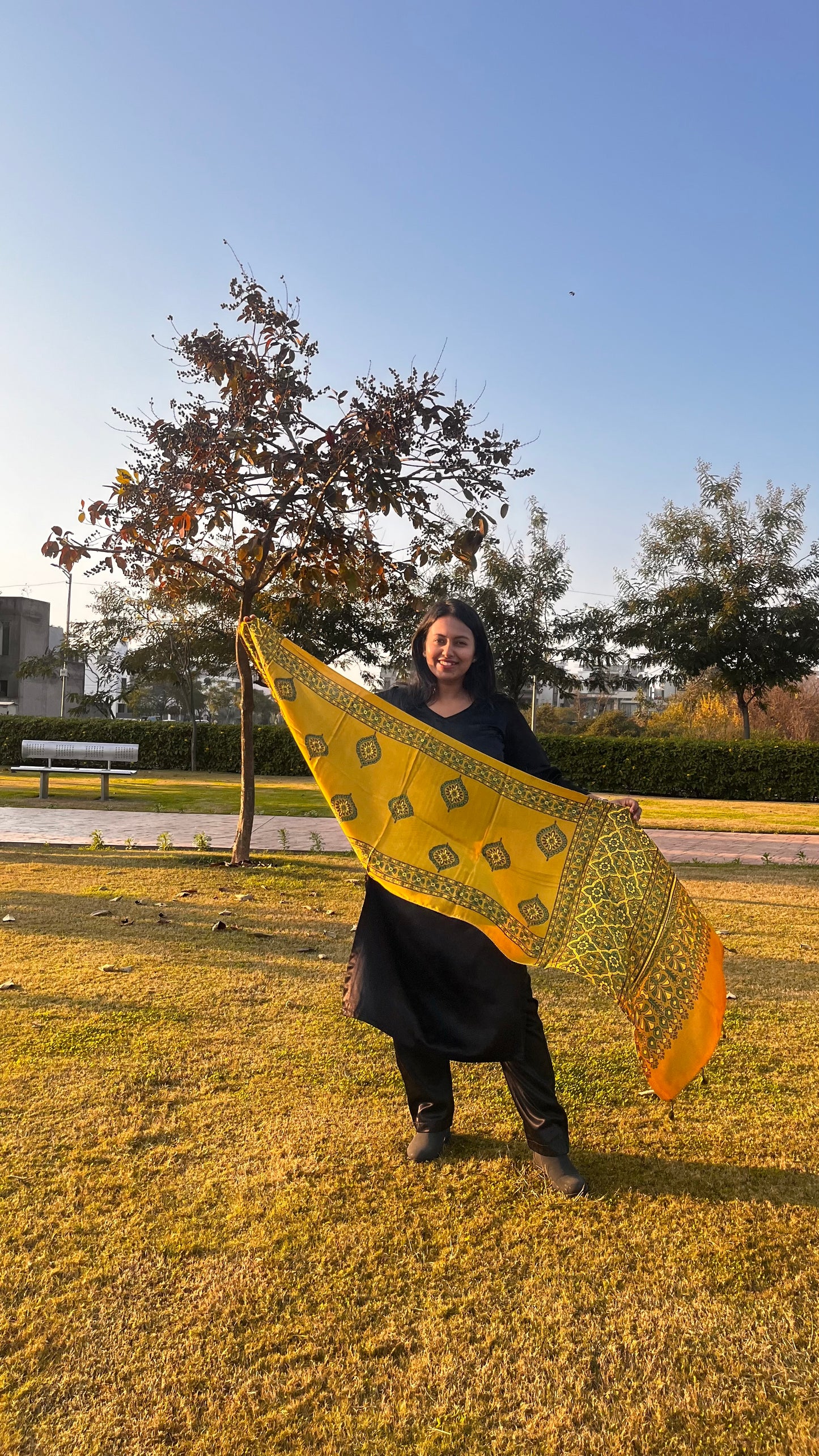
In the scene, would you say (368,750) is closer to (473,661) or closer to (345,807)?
(345,807)

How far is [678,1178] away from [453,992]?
96 centimetres

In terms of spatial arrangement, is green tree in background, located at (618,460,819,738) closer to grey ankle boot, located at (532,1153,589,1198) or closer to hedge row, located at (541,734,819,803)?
hedge row, located at (541,734,819,803)

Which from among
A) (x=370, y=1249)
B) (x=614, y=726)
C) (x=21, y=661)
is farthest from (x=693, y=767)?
(x=21, y=661)

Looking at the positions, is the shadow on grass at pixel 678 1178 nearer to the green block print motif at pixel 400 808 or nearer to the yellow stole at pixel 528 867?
the yellow stole at pixel 528 867

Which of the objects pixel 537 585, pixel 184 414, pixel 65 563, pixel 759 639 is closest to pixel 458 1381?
pixel 65 563

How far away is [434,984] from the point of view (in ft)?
→ 9.68

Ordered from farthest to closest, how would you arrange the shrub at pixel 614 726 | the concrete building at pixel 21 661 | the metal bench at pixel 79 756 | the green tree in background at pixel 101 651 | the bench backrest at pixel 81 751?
the concrete building at pixel 21 661 → the shrub at pixel 614 726 → the green tree in background at pixel 101 651 → the bench backrest at pixel 81 751 → the metal bench at pixel 79 756

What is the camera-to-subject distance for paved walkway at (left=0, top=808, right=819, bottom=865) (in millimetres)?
10805

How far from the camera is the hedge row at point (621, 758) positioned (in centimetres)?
2088

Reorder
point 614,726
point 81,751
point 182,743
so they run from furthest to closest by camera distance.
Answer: point 614,726, point 182,743, point 81,751

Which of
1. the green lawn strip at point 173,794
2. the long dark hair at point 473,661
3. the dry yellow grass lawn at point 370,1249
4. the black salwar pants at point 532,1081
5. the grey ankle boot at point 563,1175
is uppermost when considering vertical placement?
the long dark hair at point 473,661

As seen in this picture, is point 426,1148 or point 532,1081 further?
point 426,1148

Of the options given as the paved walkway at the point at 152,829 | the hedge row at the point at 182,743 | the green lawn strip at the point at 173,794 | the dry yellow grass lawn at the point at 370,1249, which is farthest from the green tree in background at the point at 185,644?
the dry yellow grass lawn at the point at 370,1249

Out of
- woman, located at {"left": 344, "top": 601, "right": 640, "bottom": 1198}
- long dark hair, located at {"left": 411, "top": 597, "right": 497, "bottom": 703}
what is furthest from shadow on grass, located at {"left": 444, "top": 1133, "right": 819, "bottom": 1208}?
long dark hair, located at {"left": 411, "top": 597, "right": 497, "bottom": 703}
